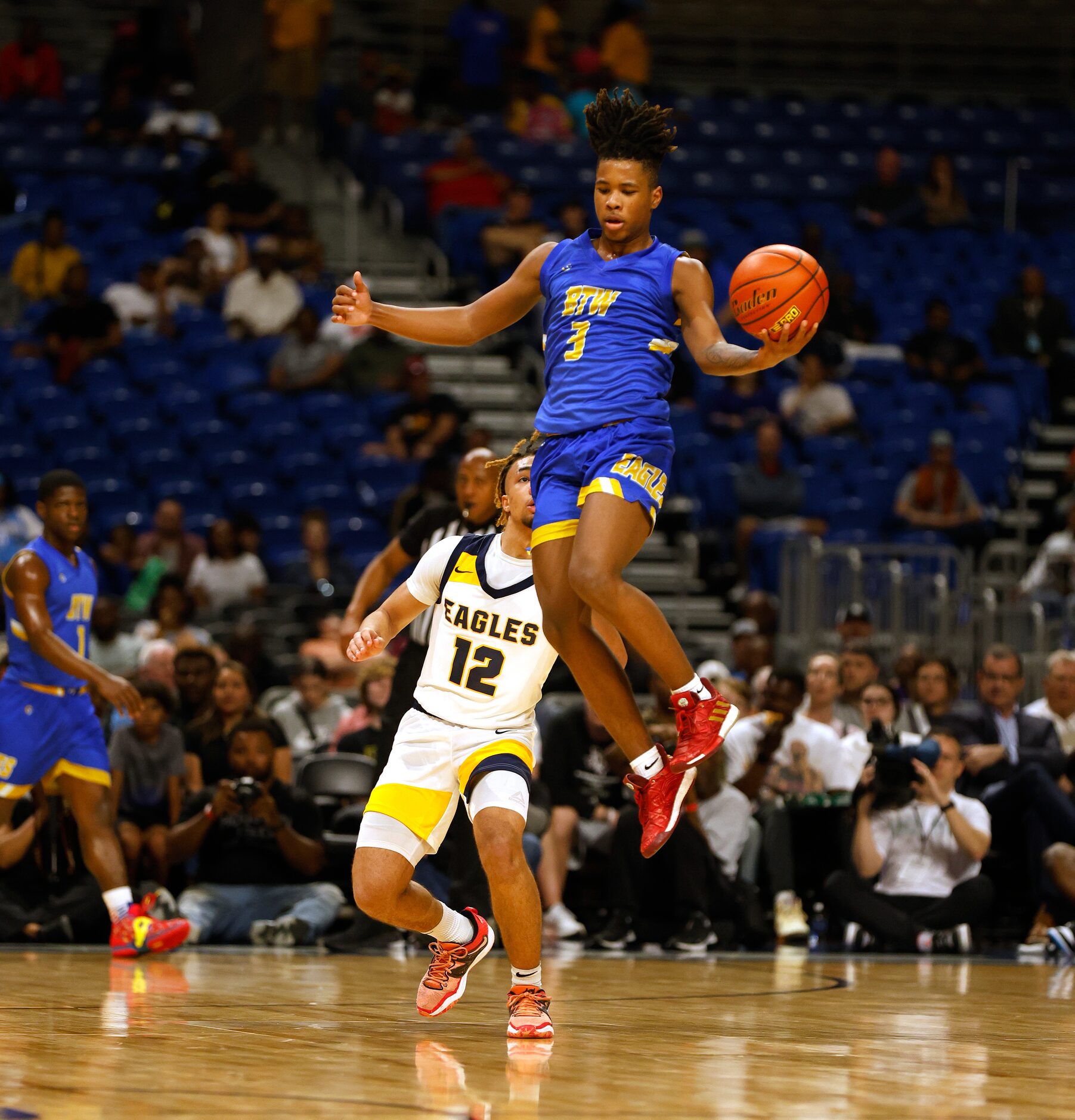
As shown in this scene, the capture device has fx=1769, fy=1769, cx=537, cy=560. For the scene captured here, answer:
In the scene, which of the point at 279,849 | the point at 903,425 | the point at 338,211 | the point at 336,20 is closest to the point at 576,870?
the point at 279,849

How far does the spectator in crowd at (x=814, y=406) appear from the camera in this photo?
1436cm

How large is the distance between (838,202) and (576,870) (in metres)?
10.3

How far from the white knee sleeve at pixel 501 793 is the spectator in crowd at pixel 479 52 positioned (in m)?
13.3

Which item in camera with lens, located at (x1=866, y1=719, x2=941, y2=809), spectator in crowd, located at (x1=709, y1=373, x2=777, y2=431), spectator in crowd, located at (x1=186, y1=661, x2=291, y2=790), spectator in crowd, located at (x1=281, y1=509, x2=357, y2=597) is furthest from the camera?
spectator in crowd, located at (x1=709, y1=373, x2=777, y2=431)

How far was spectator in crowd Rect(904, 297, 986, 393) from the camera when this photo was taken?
15.3 m

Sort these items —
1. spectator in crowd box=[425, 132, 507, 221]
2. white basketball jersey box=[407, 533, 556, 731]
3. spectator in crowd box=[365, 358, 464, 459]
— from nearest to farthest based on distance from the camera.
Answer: white basketball jersey box=[407, 533, 556, 731] → spectator in crowd box=[365, 358, 464, 459] → spectator in crowd box=[425, 132, 507, 221]

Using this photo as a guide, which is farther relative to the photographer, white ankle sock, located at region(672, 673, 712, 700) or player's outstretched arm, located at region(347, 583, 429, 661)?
player's outstretched arm, located at region(347, 583, 429, 661)

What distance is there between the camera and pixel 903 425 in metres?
14.6

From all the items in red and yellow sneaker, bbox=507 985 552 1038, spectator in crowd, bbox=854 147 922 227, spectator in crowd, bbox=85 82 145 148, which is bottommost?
red and yellow sneaker, bbox=507 985 552 1038

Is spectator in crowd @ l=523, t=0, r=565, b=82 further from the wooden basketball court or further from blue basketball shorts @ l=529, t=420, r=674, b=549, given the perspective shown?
blue basketball shorts @ l=529, t=420, r=674, b=549

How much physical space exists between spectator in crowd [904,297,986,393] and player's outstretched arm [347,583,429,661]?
409 inches

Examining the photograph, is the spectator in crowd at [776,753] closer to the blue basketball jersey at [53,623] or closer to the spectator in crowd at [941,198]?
the blue basketball jersey at [53,623]

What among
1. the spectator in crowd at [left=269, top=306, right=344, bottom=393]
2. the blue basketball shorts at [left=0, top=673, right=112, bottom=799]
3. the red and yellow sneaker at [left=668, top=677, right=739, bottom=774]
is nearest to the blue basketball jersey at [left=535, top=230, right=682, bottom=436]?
the red and yellow sneaker at [left=668, top=677, right=739, bottom=774]

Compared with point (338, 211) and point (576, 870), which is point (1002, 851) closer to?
point (576, 870)
